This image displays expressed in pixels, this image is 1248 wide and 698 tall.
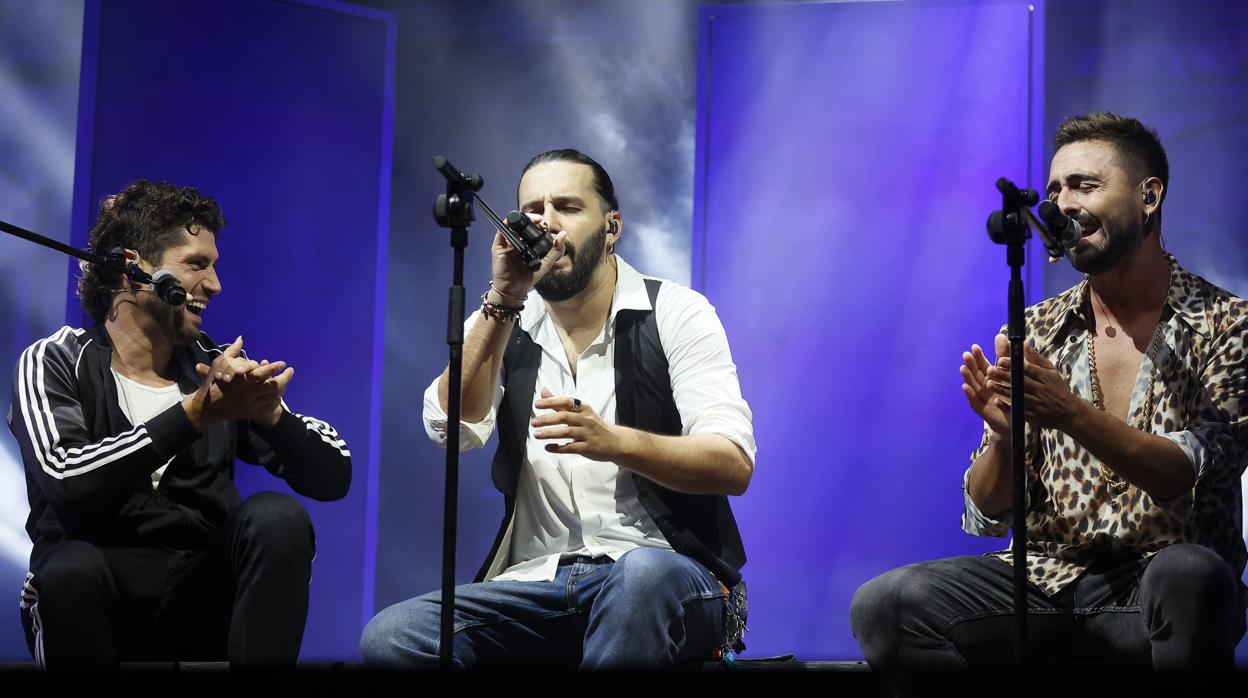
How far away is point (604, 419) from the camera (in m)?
2.90

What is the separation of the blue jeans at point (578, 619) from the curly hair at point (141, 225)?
45.6 inches

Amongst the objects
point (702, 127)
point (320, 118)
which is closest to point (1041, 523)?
point (702, 127)

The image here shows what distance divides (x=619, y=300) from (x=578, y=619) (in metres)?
0.83

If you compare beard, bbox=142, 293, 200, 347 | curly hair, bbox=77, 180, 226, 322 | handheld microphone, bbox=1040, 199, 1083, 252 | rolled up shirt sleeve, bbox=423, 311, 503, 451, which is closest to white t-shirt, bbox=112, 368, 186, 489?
beard, bbox=142, 293, 200, 347

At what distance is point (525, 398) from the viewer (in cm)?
307

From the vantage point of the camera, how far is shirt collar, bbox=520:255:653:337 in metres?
3.12

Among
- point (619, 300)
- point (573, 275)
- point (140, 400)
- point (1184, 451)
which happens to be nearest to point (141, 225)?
point (140, 400)

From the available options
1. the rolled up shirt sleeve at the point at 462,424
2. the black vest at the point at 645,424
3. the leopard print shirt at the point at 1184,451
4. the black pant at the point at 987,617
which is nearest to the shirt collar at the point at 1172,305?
the leopard print shirt at the point at 1184,451

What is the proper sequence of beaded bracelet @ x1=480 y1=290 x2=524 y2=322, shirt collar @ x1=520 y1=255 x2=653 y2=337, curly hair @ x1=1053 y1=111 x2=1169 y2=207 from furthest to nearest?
shirt collar @ x1=520 y1=255 x2=653 y2=337 < curly hair @ x1=1053 y1=111 x2=1169 y2=207 < beaded bracelet @ x1=480 y1=290 x2=524 y2=322

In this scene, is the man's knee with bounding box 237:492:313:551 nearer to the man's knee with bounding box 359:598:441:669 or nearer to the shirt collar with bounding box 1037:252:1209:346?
the man's knee with bounding box 359:598:441:669

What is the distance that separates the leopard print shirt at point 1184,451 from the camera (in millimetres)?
2732

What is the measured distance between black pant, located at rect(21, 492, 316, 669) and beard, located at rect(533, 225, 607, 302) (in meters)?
0.83

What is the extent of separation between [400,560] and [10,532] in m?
1.23

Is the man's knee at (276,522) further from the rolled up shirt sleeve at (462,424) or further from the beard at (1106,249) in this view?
the beard at (1106,249)
